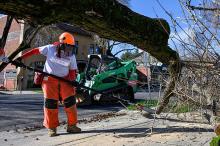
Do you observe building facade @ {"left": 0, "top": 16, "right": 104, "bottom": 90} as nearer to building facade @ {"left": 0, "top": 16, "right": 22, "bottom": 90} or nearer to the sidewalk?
building facade @ {"left": 0, "top": 16, "right": 22, "bottom": 90}

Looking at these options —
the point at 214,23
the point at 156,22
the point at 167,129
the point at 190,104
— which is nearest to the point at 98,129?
the point at 167,129

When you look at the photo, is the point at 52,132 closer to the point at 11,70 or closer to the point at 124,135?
the point at 124,135

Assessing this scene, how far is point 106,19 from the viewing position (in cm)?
491

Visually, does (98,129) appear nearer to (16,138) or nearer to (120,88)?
(16,138)

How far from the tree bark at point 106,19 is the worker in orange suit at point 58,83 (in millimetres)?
1853

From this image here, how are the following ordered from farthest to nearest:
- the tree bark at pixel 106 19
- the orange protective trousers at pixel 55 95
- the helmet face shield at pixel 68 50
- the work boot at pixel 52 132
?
the helmet face shield at pixel 68 50
the orange protective trousers at pixel 55 95
the work boot at pixel 52 132
the tree bark at pixel 106 19

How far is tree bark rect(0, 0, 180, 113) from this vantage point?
3768 mm

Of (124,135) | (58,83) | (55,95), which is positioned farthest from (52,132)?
(124,135)

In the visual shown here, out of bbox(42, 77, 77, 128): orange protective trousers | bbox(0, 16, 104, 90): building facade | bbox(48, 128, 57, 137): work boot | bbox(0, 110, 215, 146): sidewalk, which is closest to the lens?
bbox(0, 110, 215, 146): sidewalk

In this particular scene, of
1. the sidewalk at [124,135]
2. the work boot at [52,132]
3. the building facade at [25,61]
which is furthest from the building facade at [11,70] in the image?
the work boot at [52,132]

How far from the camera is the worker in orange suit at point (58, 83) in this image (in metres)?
8.18

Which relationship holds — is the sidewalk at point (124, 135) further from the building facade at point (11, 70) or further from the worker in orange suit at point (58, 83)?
the building facade at point (11, 70)

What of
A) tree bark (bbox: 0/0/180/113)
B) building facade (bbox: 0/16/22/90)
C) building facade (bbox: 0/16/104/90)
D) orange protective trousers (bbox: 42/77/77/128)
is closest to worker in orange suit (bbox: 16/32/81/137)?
orange protective trousers (bbox: 42/77/77/128)

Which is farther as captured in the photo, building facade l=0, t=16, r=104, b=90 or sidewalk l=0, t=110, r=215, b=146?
building facade l=0, t=16, r=104, b=90
